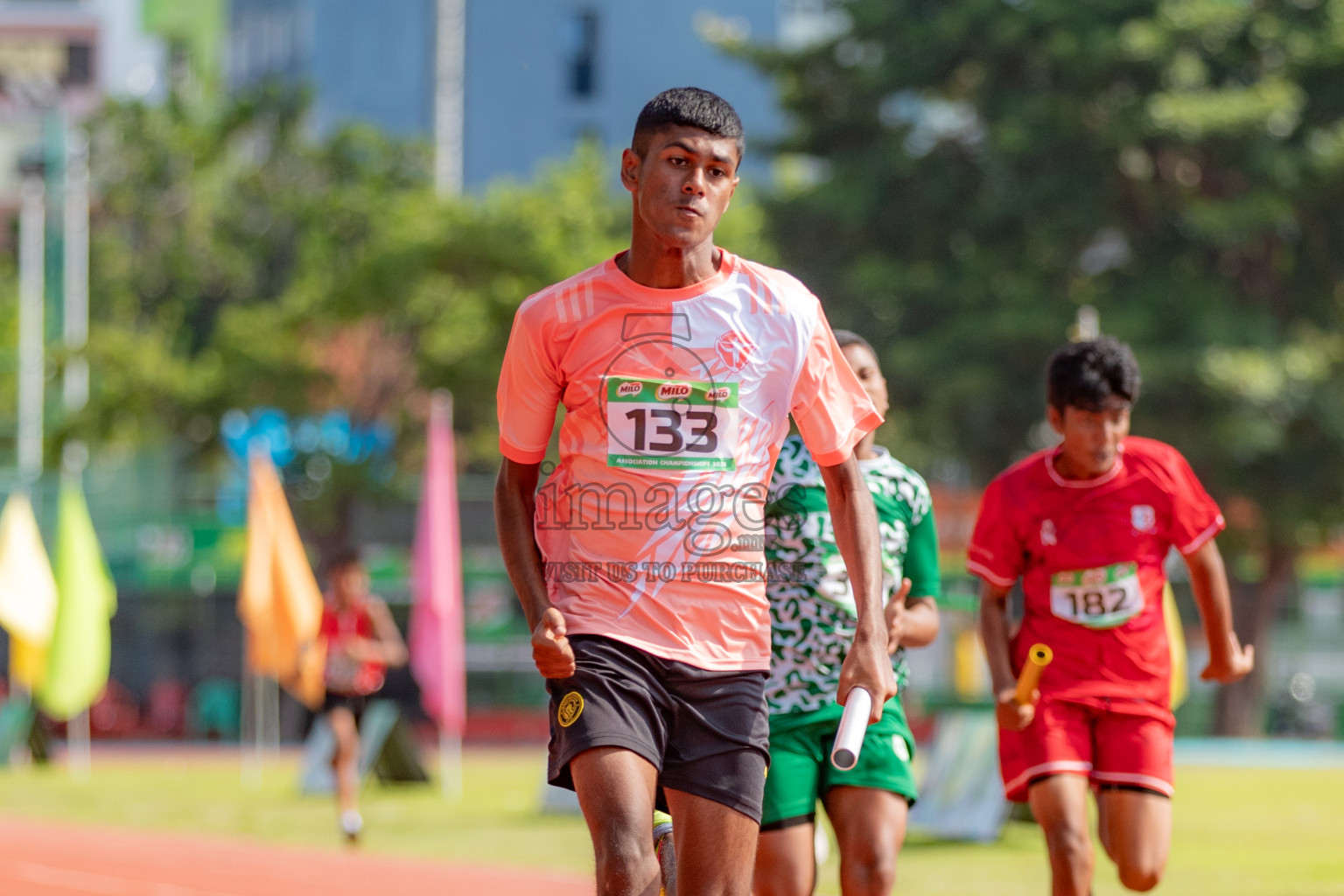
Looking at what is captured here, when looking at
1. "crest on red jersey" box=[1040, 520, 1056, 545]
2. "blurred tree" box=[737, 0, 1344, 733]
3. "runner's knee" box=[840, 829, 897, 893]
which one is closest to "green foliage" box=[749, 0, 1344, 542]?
"blurred tree" box=[737, 0, 1344, 733]

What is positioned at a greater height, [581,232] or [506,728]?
[581,232]

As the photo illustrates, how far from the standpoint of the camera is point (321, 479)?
1430 inches

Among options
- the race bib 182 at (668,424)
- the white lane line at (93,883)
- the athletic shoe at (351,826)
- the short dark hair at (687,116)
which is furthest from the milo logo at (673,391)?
the athletic shoe at (351,826)

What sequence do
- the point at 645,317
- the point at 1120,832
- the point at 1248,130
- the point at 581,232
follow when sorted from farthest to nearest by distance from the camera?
the point at 581,232, the point at 1248,130, the point at 1120,832, the point at 645,317

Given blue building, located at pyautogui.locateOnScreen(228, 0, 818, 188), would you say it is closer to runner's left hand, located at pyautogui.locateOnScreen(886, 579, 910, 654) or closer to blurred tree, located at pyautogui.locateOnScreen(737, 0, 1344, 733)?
blurred tree, located at pyautogui.locateOnScreen(737, 0, 1344, 733)

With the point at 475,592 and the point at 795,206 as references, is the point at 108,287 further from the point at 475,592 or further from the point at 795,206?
the point at 795,206

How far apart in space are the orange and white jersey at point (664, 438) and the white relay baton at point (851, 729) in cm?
31

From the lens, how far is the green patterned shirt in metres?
5.89

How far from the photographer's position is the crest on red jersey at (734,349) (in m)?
4.64

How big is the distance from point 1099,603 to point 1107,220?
980 inches

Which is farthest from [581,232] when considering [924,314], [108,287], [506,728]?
[108,287]

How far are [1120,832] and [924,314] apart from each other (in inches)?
998

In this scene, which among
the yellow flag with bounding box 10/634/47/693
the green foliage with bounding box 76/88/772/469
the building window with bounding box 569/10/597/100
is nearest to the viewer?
the yellow flag with bounding box 10/634/47/693

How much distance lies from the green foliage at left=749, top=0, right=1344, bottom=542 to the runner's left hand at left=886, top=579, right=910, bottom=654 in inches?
924
